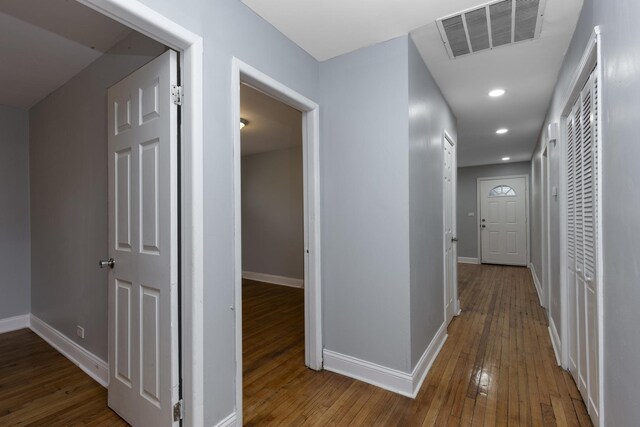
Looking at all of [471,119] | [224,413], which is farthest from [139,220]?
[471,119]

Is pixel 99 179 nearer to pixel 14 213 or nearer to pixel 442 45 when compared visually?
pixel 14 213

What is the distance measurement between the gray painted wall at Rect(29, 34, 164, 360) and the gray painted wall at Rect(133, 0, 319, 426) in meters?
0.43

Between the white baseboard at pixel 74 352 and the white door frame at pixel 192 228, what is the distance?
1166mm

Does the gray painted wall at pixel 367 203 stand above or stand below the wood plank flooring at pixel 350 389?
above

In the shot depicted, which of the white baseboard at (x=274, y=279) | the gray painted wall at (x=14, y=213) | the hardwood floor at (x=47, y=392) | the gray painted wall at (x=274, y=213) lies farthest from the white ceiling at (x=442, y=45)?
the white baseboard at (x=274, y=279)

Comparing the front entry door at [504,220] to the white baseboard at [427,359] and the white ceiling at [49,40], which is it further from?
the white ceiling at [49,40]

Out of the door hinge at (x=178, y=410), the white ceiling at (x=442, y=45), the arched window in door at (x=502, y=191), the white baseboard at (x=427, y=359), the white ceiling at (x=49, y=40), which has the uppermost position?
the white ceiling at (x=442, y=45)

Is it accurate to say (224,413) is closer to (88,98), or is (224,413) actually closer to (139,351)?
(139,351)

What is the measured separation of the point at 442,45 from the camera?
222 centimetres

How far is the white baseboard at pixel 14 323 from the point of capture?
3160 millimetres

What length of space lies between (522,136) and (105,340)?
5817 millimetres

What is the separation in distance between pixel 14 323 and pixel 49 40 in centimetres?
295

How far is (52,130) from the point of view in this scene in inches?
112

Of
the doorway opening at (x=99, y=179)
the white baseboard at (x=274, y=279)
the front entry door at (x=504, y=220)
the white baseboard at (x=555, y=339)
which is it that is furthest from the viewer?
the front entry door at (x=504, y=220)
